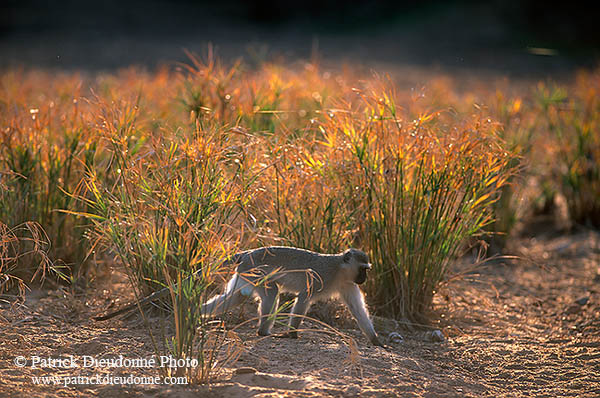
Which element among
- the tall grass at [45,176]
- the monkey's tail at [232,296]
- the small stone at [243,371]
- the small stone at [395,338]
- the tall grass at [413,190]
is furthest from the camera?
the tall grass at [45,176]

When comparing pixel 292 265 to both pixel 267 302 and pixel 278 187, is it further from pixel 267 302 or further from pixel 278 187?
pixel 278 187

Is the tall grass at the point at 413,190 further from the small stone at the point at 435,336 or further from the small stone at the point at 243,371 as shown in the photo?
the small stone at the point at 243,371

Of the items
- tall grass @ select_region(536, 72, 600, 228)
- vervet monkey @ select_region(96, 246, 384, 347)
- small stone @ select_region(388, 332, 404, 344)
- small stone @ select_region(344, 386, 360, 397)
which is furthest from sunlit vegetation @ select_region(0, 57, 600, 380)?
tall grass @ select_region(536, 72, 600, 228)

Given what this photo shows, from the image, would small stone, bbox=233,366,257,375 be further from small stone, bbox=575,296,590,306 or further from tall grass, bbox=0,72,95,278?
small stone, bbox=575,296,590,306

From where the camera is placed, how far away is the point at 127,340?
3.96 metres

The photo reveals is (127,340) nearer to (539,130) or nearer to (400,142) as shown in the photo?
(400,142)

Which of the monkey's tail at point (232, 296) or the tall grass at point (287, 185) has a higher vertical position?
the tall grass at point (287, 185)

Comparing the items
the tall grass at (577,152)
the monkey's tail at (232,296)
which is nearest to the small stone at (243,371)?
the monkey's tail at (232,296)

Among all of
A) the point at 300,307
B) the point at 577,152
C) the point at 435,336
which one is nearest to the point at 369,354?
the point at 300,307

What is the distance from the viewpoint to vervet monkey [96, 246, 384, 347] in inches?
158

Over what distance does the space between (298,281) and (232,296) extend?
0.40m

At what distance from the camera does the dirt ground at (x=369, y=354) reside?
3.36 meters

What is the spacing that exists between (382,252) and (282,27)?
28.2m

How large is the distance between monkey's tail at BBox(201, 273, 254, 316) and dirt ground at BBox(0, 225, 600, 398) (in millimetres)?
238
